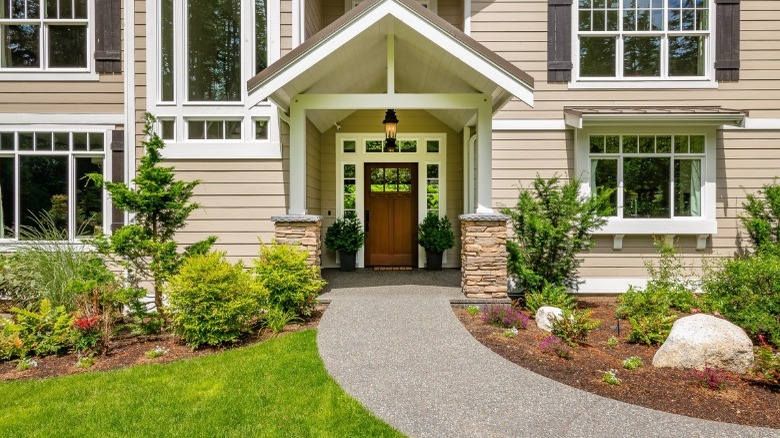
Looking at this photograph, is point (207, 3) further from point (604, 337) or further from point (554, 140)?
point (604, 337)

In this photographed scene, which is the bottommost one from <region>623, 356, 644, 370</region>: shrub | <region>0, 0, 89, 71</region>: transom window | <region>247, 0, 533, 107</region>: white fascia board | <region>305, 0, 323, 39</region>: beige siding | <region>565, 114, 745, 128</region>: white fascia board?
<region>623, 356, 644, 370</region>: shrub

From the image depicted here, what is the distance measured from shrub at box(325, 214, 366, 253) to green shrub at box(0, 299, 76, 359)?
440cm

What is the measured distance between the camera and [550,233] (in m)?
6.24

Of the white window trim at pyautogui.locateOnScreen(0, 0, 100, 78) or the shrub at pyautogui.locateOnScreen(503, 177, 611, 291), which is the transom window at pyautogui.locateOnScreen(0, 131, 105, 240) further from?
the shrub at pyautogui.locateOnScreen(503, 177, 611, 291)

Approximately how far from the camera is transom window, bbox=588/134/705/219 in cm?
770

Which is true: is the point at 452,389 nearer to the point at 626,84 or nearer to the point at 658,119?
the point at 658,119

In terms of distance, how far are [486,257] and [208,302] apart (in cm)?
356

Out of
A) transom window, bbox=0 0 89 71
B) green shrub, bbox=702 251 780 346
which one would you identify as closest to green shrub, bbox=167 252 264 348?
transom window, bbox=0 0 89 71

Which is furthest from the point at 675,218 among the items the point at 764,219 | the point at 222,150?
the point at 222,150

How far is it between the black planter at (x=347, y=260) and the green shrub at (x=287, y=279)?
2892mm

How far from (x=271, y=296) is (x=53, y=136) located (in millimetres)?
4923

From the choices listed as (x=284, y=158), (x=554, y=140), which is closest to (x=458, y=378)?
(x=284, y=158)

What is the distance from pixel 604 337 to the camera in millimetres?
5305

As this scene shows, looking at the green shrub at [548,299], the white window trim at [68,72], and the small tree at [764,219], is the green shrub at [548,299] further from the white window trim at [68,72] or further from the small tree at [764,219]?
the white window trim at [68,72]
